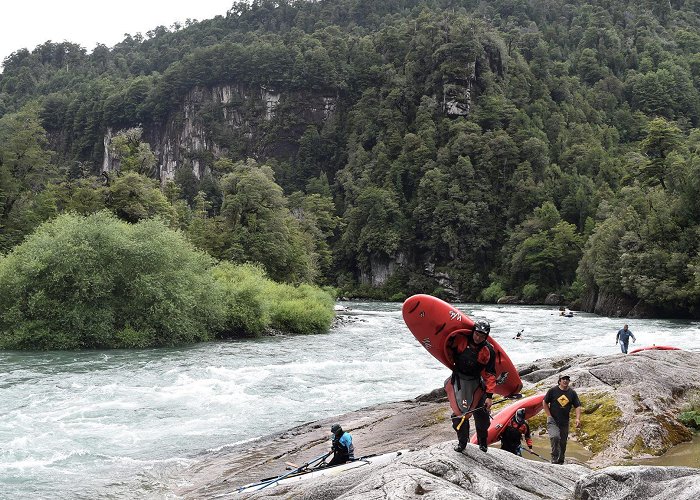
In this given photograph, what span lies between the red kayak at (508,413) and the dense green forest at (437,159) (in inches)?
1325

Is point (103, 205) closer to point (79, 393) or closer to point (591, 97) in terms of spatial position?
point (79, 393)

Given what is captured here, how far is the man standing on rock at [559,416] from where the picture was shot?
11.4m

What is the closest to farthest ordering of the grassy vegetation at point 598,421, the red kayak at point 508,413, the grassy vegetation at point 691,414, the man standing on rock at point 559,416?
the man standing on rock at point 559,416, the red kayak at point 508,413, the grassy vegetation at point 598,421, the grassy vegetation at point 691,414

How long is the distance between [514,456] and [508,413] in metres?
3.98

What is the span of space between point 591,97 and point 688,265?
102 metres

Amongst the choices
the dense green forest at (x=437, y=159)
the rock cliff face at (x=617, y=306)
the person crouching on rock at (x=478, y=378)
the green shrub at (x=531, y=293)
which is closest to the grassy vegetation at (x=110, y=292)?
the dense green forest at (x=437, y=159)

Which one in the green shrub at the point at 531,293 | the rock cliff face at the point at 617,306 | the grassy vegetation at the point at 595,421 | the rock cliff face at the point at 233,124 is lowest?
the green shrub at the point at 531,293

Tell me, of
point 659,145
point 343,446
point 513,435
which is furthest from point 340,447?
point 659,145

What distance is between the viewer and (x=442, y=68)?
136875mm

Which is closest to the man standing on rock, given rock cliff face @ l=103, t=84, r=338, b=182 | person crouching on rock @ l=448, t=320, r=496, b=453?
person crouching on rock @ l=448, t=320, r=496, b=453

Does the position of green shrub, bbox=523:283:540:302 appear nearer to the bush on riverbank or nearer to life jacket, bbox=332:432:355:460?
the bush on riverbank

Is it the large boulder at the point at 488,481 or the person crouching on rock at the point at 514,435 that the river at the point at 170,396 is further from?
the person crouching on rock at the point at 514,435

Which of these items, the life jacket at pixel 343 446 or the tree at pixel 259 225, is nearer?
the life jacket at pixel 343 446

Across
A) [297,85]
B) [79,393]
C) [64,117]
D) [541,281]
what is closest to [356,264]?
[541,281]
